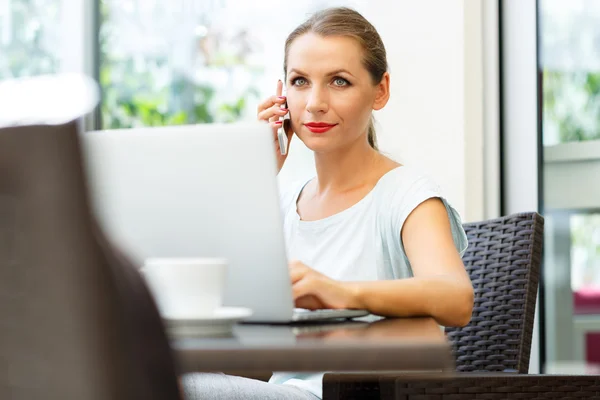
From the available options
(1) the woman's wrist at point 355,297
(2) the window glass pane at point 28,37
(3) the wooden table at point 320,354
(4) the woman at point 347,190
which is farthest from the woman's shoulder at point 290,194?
(2) the window glass pane at point 28,37

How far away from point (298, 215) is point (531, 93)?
1.27m

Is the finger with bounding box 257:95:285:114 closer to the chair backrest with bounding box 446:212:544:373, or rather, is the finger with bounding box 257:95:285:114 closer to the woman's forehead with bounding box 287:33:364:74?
the woman's forehead with bounding box 287:33:364:74

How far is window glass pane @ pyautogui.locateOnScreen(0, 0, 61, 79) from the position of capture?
3479 millimetres

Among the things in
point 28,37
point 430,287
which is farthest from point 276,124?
point 28,37

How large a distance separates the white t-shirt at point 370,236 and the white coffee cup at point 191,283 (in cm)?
65

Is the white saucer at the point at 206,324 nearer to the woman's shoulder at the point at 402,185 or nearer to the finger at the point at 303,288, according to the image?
the finger at the point at 303,288

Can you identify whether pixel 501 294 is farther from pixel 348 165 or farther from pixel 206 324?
pixel 206 324

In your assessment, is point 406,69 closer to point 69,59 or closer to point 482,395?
point 69,59

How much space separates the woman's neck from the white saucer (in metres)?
0.86

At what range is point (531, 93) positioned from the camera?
2.79m

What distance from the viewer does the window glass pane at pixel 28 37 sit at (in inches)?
137

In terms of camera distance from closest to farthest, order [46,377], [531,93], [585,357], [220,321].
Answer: [46,377]
[220,321]
[585,357]
[531,93]

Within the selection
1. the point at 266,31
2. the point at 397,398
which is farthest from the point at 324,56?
the point at 266,31

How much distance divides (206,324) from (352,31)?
0.98m
